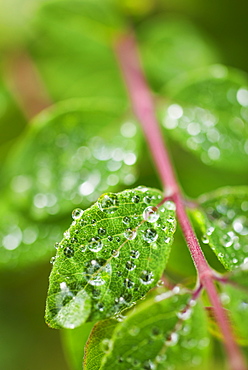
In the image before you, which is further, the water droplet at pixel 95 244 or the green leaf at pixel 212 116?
the green leaf at pixel 212 116

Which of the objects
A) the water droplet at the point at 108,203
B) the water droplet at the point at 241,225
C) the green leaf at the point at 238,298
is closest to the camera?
the green leaf at the point at 238,298

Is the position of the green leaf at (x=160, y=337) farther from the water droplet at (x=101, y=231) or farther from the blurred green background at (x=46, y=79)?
the blurred green background at (x=46, y=79)

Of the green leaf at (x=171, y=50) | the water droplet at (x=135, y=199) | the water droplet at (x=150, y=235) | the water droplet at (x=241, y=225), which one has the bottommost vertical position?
the water droplet at (x=241, y=225)

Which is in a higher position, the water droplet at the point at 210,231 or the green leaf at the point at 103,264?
the green leaf at the point at 103,264

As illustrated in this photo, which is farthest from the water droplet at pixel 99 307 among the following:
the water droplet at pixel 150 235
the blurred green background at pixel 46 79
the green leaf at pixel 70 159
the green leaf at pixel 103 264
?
the blurred green background at pixel 46 79

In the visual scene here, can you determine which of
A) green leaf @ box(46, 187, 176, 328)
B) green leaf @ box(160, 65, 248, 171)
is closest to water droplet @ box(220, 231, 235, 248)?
green leaf @ box(46, 187, 176, 328)

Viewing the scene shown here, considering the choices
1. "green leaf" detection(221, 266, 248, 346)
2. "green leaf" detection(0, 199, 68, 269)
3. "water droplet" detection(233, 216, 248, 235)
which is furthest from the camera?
"green leaf" detection(0, 199, 68, 269)

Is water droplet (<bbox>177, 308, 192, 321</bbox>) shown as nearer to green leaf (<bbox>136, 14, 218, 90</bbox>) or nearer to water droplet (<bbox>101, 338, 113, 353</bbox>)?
water droplet (<bbox>101, 338, 113, 353</bbox>)

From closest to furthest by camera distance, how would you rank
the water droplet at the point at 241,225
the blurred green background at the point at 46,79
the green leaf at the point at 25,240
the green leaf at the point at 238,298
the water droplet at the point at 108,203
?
the green leaf at the point at 238,298 < the water droplet at the point at 108,203 < the water droplet at the point at 241,225 < the green leaf at the point at 25,240 < the blurred green background at the point at 46,79

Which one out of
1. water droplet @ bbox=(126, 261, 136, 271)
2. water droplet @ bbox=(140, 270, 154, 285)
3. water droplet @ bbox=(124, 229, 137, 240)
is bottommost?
water droplet @ bbox=(140, 270, 154, 285)
